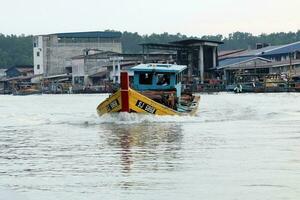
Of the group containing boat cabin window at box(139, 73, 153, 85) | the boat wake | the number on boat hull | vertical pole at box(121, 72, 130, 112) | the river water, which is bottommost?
the river water

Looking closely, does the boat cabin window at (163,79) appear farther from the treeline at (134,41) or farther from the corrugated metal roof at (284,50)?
the treeline at (134,41)

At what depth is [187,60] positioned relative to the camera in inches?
3081

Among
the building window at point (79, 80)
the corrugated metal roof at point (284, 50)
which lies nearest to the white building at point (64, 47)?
the building window at point (79, 80)

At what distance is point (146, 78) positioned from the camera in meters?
Result: 26.7

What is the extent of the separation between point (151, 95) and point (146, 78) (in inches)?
85.1

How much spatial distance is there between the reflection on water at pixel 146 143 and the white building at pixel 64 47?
8250 cm

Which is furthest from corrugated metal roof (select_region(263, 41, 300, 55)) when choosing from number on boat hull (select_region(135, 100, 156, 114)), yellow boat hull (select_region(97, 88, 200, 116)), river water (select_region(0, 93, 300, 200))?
river water (select_region(0, 93, 300, 200))

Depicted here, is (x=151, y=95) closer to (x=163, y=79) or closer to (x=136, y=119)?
(x=136, y=119)

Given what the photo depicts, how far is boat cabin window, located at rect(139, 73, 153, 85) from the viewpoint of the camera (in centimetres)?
2662

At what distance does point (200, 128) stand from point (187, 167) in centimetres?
980

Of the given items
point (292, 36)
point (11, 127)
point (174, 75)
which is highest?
point (292, 36)

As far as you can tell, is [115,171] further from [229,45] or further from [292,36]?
[229,45]

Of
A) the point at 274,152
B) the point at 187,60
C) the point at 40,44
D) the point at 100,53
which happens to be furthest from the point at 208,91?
the point at 274,152

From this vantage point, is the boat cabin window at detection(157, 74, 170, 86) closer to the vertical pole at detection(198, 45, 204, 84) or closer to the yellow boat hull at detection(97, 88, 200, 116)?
the yellow boat hull at detection(97, 88, 200, 116)
